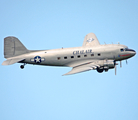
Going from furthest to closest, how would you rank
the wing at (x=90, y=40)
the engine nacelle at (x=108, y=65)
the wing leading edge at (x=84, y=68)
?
1. the wing at (x=90, y=40)
2. the engine nacelle at (x=108, y=65)
3. the wing leading edge at (x=84, y=68)

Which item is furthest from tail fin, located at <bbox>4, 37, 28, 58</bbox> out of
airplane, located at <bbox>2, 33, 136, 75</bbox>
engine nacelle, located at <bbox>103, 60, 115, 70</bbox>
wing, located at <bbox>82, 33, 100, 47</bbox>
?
engine nacelle, located at <bbox>103, 60, 115, 70</bbox>

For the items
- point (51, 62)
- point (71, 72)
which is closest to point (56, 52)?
point (51, 62)

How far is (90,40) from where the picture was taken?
43500 mm

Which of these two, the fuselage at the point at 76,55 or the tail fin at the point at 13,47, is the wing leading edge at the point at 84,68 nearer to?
the fuselage at the point at 76,55

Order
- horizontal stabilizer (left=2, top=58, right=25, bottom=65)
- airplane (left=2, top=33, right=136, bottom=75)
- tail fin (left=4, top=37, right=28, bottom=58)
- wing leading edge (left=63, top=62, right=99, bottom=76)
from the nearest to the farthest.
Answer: wing leading edge (left=63, top=62, right=99, bottom=76) < horizontal stabilizer (left=2, top=58, right=25, bottom=65) < airplane (left=2, top=33, right=136, bottom=75) < tail fin (left=4, top=37, right=28, bottom=58)

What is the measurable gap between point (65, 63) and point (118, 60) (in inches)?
287

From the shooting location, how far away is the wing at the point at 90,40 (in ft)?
140

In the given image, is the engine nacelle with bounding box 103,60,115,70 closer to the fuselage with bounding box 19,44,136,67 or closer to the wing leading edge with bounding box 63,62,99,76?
the wing leading edge with bounding box 63,62,99,76

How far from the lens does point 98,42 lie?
43.2 metres

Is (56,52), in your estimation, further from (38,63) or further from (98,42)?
(98,42)

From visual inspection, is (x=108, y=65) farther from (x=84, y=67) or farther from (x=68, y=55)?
(x=68, y=55)

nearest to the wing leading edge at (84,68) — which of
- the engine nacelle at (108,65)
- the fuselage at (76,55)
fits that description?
the fuselage at (76,55)

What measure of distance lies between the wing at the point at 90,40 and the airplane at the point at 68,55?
97.3 inches

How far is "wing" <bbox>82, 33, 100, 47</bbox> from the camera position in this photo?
42812 mm
